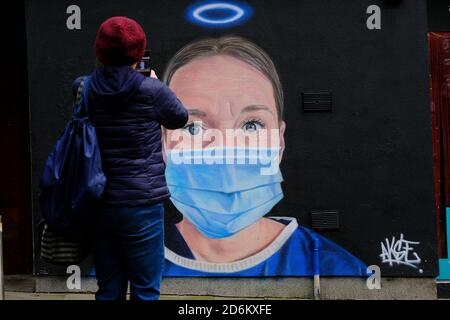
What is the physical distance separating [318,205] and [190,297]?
153cm

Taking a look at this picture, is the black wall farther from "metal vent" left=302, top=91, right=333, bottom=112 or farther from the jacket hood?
the jacket hood

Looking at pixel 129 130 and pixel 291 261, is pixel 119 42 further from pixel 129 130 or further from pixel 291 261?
pixel 291 261

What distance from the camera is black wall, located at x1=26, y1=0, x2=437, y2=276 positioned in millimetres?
6344

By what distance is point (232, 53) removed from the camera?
6.38 metres

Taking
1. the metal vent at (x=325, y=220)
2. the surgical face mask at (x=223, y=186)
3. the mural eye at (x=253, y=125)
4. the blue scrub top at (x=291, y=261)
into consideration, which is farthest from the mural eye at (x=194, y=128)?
the metal vent at (x=325, y=220)

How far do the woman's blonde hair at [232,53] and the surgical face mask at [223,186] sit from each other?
0.74 m

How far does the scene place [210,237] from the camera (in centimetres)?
639

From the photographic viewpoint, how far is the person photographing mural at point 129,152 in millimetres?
3342

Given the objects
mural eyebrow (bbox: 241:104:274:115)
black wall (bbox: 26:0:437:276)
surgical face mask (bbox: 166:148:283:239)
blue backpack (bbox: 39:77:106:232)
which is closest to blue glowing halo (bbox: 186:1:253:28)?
black wall (bbox: 26:0:437:276)

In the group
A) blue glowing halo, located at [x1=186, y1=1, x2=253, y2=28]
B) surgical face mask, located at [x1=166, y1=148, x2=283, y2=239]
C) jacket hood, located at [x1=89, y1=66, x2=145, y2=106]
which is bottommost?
surgical face mask, located at [x1=166, y1=148, x2=283, y2=239]

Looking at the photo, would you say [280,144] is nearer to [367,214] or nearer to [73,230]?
[367,214]

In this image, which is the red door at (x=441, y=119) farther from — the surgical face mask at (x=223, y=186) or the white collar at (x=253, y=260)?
the surgical face mask at (x=223, y=186)

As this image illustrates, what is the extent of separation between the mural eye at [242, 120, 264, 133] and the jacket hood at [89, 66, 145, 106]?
300 centimetres

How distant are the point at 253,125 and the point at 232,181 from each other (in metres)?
0.59
